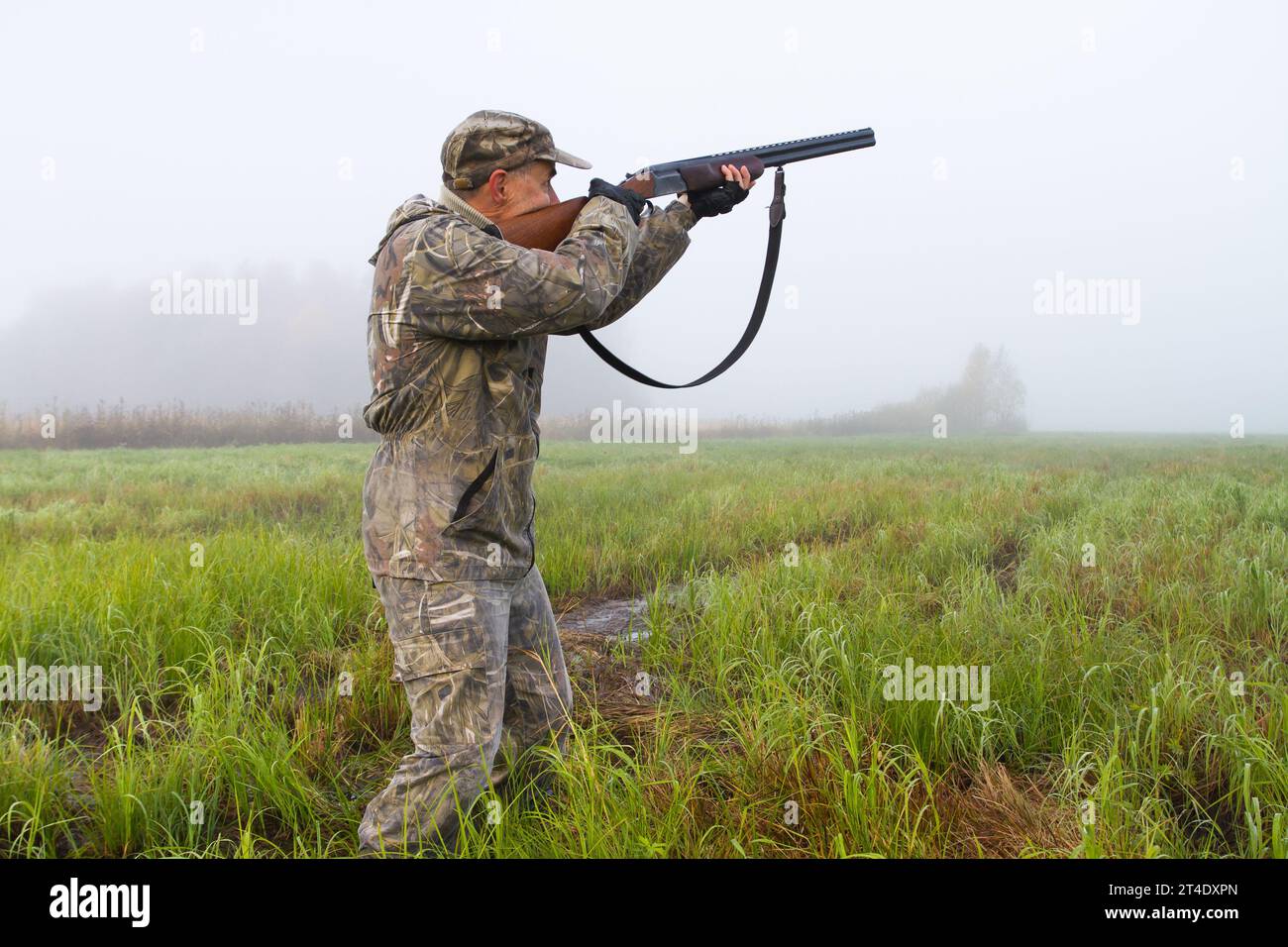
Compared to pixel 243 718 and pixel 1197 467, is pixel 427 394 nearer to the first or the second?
pixel 243 718

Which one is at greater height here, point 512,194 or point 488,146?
point 488,146

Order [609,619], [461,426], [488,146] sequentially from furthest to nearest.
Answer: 1. [609,619]
2. [488,146]
3. [461,426]

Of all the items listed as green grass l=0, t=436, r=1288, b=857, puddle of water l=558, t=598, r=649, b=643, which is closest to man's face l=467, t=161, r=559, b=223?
green grass l=0, t=436, r=1288, b=857

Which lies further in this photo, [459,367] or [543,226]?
[543,226]

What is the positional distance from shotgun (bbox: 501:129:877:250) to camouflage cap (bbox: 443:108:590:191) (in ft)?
0.68

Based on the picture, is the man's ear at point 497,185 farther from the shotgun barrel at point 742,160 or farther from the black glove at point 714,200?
the black glove at point 714,200

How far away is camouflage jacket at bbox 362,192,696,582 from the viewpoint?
246cm

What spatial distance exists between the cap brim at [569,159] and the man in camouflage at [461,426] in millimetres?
20

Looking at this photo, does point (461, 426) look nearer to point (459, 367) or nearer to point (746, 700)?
point (459, 367)

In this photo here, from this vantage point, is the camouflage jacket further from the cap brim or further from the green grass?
the green grass

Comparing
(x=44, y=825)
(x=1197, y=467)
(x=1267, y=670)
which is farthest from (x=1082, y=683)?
(x=1197, y=467)

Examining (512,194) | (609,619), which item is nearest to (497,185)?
(512,194)

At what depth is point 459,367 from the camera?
2.62m

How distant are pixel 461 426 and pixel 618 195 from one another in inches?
45.2
